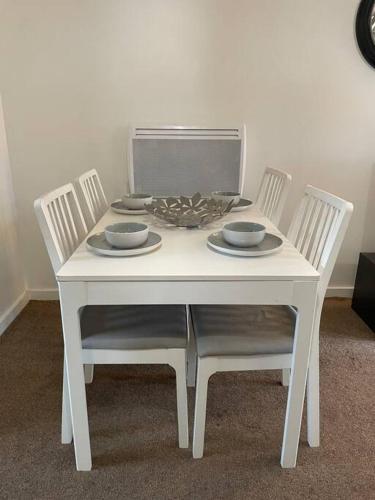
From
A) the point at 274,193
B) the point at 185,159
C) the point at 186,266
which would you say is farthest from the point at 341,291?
the point at 186,266

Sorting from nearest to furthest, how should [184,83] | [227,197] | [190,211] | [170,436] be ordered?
1. [170,436]
2. [190,211]
3. [227,197]
4. [184,83]

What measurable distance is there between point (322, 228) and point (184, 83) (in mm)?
1348

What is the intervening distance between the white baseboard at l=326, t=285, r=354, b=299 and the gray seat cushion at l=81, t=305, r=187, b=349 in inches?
60.6

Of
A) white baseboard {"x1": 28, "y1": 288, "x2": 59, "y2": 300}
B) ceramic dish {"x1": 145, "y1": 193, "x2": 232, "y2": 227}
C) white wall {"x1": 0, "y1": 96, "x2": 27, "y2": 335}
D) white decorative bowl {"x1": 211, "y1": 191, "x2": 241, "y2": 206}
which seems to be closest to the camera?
ceramic dish {"x1": 145, "y1": 193, "x2": 232, "y2": 227}

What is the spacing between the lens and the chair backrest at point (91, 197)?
196 cm

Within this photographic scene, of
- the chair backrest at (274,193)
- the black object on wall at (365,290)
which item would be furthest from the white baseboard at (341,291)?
the chair backrest at (274,193)

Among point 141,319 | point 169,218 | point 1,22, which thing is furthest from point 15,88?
point 141,319

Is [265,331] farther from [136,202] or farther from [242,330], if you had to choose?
[136,202]

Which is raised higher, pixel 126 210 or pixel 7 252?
pixel 126 210

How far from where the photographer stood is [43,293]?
2.77m

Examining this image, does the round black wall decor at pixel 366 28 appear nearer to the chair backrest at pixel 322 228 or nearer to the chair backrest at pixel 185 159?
Answer: the chair backrest at pixel 185 159

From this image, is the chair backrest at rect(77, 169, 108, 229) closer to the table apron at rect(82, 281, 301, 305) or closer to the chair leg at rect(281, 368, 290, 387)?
the table apron at rect(82, 281, 301, 305)

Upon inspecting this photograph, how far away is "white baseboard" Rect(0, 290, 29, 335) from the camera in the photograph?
2378mm

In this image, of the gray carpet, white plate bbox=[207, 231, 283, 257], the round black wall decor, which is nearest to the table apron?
white plate bbox=[207, 231, 283, 257]
